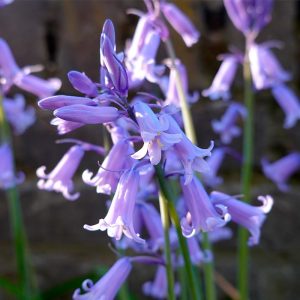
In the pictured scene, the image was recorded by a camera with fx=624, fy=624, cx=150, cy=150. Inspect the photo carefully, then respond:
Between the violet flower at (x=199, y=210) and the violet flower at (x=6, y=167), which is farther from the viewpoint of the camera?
the violet flower at (x=6, y=167)

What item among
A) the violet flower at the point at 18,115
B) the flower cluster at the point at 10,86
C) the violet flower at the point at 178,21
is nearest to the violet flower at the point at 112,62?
the violet flower at the point at 178,21

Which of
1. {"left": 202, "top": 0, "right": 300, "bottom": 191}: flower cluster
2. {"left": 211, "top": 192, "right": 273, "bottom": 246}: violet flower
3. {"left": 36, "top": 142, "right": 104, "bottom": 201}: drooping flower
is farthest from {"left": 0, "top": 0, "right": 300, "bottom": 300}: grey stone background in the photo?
{"left": 211, "top": 192, "right": 273, "bottom": 246}: violet flower

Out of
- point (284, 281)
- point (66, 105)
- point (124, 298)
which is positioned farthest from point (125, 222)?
point (284, 281)

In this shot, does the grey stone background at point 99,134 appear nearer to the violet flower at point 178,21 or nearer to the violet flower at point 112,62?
the violet flower at point 178,21

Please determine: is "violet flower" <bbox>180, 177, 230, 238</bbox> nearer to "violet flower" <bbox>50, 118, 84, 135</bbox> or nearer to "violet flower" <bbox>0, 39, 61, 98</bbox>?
Answer: "violet flower" <bbox>50, 118, 84, 135</bbox>

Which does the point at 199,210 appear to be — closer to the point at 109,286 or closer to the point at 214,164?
the point at 109,286

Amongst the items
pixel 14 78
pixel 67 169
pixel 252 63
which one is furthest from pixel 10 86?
pixel 252 63
